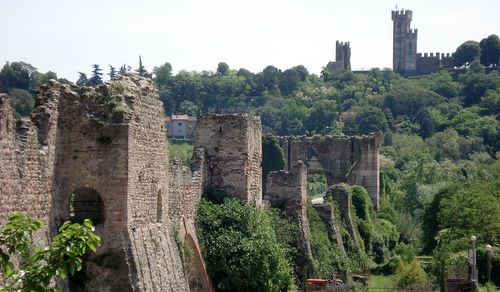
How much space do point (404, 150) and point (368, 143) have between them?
5407 centimetres

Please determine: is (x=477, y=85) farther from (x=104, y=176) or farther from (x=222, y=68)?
(x=104, y=176)

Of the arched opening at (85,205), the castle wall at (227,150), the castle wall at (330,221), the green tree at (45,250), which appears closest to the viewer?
the green tree at (45,250)

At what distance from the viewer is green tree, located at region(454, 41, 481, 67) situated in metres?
172

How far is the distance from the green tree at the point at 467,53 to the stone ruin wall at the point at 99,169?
15472cm

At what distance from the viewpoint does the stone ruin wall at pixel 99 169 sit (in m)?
17.9

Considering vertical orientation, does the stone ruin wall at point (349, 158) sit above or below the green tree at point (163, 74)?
below

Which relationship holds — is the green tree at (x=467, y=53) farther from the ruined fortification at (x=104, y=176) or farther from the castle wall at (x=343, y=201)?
the ruined fortification at (x=104, y=176)

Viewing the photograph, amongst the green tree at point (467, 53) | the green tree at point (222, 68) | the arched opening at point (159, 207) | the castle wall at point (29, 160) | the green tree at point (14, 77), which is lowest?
the arched opening at point (159, 207)

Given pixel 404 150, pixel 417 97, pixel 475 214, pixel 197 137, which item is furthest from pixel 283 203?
pixel 417 97

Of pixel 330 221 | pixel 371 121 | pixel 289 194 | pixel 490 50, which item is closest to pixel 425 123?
pixel 371 121

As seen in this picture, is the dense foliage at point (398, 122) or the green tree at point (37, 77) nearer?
the dense foliage at point (398, 122)

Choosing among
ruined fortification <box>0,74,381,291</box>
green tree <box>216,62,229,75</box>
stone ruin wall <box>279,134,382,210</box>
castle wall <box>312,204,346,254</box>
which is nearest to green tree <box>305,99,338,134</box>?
green tree <box>216,62,229,75</box>

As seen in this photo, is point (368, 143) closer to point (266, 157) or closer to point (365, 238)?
point (266, 157)

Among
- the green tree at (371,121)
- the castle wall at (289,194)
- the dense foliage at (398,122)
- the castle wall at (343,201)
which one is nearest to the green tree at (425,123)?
the dense foliage at (398,122)
